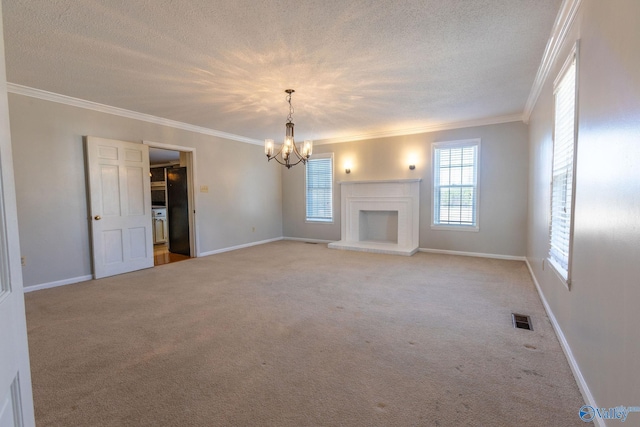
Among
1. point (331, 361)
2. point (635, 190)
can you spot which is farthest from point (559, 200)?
point (331, 361)

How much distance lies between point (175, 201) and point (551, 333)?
265 inches

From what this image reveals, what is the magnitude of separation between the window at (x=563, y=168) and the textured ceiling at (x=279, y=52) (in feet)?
1.80

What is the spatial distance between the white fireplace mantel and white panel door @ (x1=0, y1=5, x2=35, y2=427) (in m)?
5.58

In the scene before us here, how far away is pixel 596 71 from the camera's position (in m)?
1.76

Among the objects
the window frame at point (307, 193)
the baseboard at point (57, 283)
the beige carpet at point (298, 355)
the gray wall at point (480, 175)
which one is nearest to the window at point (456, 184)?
the gray wall at point (480, 175)

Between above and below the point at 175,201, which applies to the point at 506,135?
above

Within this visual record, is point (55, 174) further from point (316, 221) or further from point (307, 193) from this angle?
point (316, 221)

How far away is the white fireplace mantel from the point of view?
6.20 metres

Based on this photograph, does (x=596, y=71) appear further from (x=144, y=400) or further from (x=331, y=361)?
(x=144, y=400)

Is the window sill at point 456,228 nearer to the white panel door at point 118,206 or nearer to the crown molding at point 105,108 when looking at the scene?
the crown molding at point 105,108

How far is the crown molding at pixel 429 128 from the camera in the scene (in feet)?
17.4

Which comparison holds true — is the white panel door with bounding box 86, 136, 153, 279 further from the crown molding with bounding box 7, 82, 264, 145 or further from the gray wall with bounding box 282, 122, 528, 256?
the gray wall with bounding box 282, 122, 528, 256

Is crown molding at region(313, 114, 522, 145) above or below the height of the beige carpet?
above

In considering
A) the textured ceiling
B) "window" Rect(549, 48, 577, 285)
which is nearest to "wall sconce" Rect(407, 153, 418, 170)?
the textured ceiling
